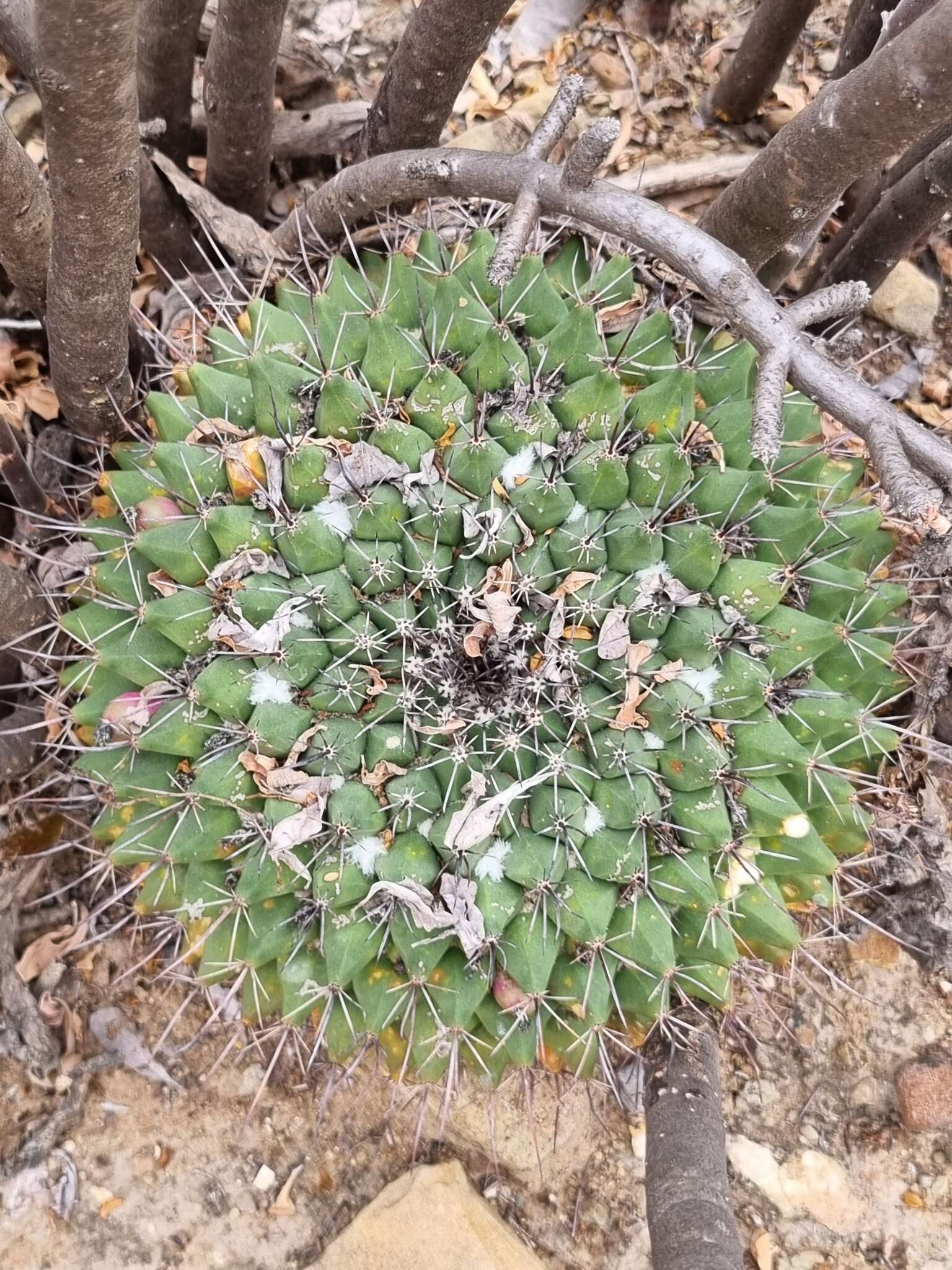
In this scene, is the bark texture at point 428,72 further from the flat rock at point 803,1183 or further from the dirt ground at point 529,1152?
the flat rock at point 803,1183

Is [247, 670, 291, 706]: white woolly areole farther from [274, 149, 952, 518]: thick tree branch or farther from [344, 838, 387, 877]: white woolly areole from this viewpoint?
[274, 149, 952, 518]: thick tree branch

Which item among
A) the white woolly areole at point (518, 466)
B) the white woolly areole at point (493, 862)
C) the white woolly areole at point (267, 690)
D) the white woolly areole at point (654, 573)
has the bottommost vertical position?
the white woolly areole at point (493, 862)

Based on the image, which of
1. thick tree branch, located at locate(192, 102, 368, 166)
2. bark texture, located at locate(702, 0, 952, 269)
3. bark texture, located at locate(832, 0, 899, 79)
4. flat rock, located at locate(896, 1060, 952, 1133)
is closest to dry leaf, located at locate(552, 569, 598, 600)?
bark texture, located at locate(702, 0, 952, 269)

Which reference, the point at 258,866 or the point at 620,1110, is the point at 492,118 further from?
the point at 620,1110

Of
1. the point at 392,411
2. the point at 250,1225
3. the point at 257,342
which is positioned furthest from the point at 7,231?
the point at 250,1225

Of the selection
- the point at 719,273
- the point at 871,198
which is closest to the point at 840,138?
the point at 719,273

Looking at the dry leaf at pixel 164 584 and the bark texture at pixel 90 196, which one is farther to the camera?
the dry leaf at pixel 164 584

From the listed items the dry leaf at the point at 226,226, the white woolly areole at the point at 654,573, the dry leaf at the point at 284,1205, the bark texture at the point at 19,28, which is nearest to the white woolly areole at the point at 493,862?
the white woolly areole at the point at 654,573
